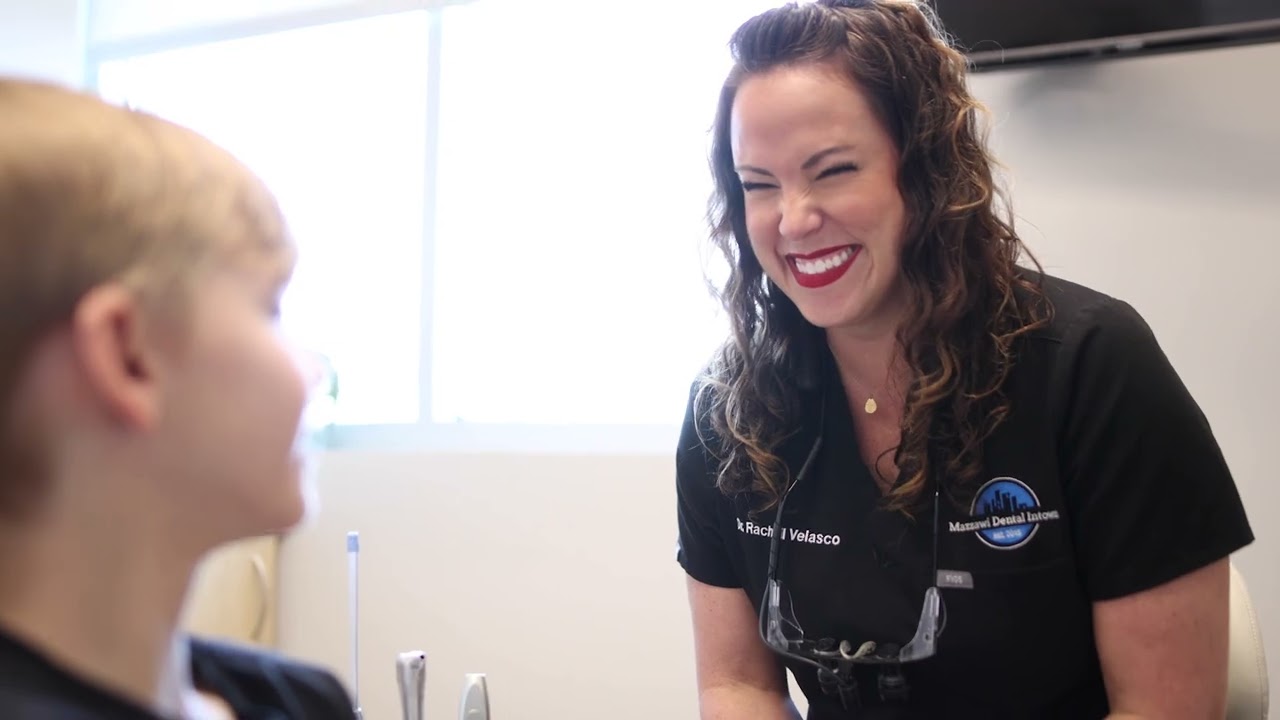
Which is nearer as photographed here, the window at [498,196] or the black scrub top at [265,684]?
the black scrub top at [265,684]

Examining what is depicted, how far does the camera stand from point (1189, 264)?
208 cm

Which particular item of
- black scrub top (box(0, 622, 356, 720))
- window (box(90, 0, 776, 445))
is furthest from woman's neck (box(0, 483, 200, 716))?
window (box(90, 0, 776, 445))

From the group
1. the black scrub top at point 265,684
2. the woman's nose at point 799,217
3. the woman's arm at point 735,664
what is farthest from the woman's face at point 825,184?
the black scrub top at point 265,684

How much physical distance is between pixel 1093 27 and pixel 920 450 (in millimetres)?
1155

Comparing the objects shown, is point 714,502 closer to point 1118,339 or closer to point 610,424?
point 1118,339

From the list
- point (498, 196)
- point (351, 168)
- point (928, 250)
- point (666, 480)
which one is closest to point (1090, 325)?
point (928, 250)

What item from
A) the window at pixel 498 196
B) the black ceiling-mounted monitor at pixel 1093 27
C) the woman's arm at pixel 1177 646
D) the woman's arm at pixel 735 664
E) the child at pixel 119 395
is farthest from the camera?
the window at pixel 498 196

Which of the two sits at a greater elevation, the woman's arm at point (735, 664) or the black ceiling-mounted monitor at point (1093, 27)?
the black ceiling-mounted monitor at point (1093, 27)

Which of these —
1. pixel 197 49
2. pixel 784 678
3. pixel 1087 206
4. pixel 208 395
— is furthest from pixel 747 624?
pixel 197 49

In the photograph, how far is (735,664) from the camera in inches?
55.3

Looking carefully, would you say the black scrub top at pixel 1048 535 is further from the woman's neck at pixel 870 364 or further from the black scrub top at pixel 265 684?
the black scrub top at pixel 265 684

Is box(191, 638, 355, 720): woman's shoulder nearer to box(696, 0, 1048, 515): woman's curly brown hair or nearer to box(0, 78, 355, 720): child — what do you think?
box(0, 78, 355, 720): child

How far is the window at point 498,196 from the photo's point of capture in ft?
8.82

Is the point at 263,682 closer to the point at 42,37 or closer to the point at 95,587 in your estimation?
the point at 95,587
